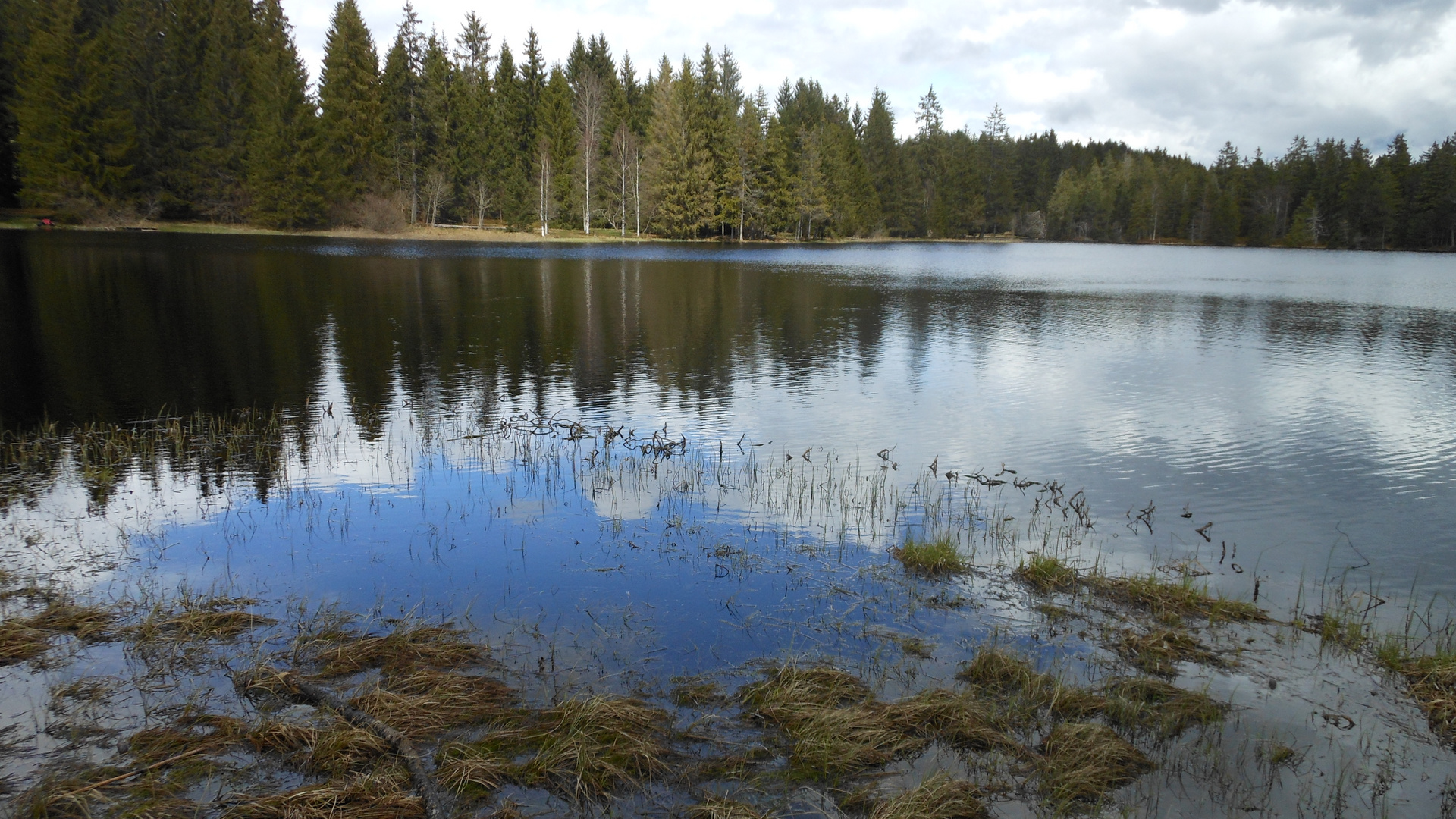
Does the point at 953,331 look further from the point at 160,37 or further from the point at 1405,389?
the point at 160,37

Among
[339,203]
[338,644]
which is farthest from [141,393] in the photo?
[339,203]

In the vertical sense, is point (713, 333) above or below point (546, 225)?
below

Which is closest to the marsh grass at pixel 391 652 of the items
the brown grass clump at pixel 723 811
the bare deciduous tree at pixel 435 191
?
the brown grass clump at pixel 723 811

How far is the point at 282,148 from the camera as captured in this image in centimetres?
6550

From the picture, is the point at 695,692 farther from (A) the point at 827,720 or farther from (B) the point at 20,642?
(B) the point at 20,642

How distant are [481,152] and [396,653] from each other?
81415mm

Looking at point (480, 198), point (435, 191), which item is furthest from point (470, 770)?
point (480, 198)

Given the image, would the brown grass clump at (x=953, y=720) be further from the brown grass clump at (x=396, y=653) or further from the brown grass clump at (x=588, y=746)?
the brown grass clump at (x=396, y=653)

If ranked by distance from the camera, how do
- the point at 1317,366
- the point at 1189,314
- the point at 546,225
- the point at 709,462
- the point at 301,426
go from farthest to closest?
the point at 546,225, the point at 1189,314, the point at 1317,366, the point at 301,426, the point at 709,462

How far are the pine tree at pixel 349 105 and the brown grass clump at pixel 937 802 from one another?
243 ft

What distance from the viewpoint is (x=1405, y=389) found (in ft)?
61.2

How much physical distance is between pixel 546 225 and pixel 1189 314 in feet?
202

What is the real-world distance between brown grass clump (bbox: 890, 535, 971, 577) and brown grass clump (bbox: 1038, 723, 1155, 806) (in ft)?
9.75

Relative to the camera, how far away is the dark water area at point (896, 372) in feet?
37.1
